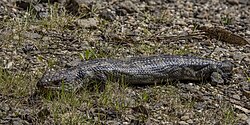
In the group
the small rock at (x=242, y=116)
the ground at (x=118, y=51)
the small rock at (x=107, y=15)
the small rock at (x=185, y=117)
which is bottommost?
the small rock at (x=185, y=117)

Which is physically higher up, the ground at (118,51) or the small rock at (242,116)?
the ground at (118,51)

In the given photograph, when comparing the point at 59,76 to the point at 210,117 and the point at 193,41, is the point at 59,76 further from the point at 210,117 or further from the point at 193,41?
the point at 193,41

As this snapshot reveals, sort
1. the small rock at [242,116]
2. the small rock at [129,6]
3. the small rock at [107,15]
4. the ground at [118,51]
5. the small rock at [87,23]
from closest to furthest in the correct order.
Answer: the ground at [118,51]
the small rock at [242,116]
the small rock at [87,23]
the small rock at [107,15]
the small rock at [129,6]

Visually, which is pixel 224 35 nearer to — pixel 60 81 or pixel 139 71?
pixel 139 71

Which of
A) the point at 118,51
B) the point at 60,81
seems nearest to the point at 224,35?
the point at 118,51

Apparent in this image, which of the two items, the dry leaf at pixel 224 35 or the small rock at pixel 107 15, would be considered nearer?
the dry leaf at pixel 224 35

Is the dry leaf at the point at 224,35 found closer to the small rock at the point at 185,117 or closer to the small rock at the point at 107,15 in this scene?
the small rock at the point at 107,15

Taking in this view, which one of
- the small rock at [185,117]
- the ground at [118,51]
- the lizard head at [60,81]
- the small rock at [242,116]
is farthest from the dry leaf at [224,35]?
the lizard head at [60,81]
